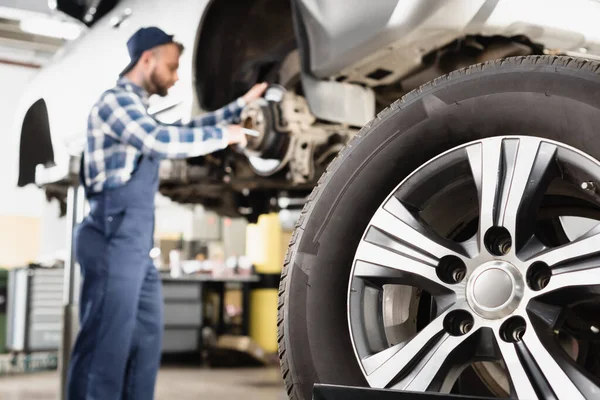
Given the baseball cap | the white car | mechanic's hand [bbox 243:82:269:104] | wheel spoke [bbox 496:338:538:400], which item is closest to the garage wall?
the baseball cap

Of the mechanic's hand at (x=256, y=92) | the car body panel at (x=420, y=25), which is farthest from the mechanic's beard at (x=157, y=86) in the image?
the car body panel at (x=420, y=25)

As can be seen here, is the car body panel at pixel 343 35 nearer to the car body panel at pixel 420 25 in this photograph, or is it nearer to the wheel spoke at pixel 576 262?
the car body panel at pixel 420 25

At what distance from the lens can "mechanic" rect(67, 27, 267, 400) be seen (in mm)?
2350

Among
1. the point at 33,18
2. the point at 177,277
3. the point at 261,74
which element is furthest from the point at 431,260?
the point at 177,277

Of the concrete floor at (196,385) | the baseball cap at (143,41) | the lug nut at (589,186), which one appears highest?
the baseball cap at (143,41)

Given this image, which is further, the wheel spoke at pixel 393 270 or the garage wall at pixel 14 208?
the garage wall at pixel 14 208

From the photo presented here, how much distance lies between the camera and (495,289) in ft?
3.01

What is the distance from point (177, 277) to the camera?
Result: 21.9 ft

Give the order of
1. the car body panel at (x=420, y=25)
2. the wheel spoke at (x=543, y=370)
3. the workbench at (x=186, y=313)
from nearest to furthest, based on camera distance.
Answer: the wheel spoke at (x=543, y=370) → the car body panel at (x=420, y=25) → the workbench at (x=186, y=313)

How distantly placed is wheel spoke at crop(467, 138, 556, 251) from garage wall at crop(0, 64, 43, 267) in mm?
8977

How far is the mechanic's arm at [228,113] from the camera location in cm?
261

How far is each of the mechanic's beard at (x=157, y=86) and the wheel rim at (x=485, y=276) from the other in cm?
173

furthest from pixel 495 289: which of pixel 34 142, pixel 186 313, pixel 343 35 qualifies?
pixel 186 313

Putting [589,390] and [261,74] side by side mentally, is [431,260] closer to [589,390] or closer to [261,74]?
[589,390]
